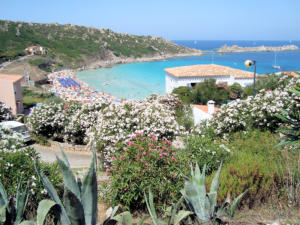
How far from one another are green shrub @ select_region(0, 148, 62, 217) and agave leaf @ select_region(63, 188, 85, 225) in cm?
243

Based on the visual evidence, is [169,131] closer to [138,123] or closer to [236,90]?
[138,123]

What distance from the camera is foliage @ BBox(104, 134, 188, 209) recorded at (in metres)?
4.71

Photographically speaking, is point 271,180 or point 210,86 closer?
point 271,180

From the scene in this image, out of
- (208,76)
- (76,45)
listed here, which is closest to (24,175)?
(208,76)

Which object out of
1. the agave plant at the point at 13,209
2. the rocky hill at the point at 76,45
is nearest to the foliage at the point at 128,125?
the agave plant at the point at 13,209

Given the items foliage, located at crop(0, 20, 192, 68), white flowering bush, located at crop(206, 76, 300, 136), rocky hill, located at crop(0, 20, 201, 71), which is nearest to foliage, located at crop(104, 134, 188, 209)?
white flowering bush, located at crop(206, 76, 300, 136)

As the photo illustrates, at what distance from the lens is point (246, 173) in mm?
4617

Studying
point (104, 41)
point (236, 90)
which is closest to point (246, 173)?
point (236, 90)

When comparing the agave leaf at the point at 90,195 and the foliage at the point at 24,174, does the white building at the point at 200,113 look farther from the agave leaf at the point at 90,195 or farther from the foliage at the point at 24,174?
the agave leaf at the point at 90,195

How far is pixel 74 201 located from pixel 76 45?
90.4m

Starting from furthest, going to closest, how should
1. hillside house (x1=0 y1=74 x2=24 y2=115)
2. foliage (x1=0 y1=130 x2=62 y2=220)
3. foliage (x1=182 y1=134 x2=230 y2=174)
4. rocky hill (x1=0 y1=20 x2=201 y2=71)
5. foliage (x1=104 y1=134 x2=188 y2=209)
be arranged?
rocky hill (x1=0 y1=20 x2=201 y2=71), hillside house (x1=0 y1=74 x2=24 y2=115), foliage (x1=182 y1=134 x2=230 y2=174), foliage (x1=0 y1=130 x2=62 y2=220), foliage (x1=104 y1=134 x2=188 y2=209)

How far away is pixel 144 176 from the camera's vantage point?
15.6 ft

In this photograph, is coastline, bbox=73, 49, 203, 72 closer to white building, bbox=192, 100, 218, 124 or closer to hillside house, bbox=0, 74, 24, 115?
hillside house, bbox=0, 74, 24, 115

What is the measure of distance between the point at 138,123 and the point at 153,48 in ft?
349
